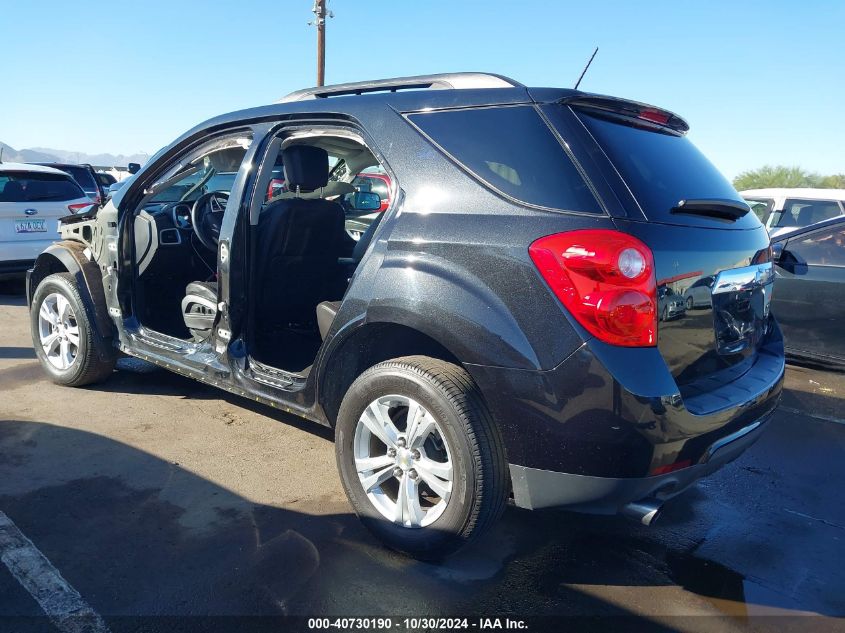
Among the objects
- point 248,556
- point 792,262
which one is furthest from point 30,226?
point 792,262

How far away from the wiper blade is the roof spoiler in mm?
461

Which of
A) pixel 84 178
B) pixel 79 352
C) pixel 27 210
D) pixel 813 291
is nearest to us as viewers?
pixel 79 352

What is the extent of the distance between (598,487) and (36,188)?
8.45 metres

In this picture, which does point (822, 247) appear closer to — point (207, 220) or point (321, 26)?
point (207, 220)

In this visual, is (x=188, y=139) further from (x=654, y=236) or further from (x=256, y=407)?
(x=654, y=236)

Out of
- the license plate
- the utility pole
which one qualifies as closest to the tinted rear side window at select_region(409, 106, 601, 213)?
the license plate

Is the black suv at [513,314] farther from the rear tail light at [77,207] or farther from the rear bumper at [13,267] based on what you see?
the rear tail light at [77,207]

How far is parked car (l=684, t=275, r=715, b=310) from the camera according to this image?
2.49 meters

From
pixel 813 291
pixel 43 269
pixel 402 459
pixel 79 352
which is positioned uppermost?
pixel 43 269

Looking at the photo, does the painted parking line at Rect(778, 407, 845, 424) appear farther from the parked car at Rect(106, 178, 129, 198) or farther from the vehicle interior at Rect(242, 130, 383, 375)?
the parked car at Rect(106, 178, 129, 198)

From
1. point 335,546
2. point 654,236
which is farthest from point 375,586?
point 654,236

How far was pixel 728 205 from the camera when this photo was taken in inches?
111

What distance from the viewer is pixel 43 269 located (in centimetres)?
505

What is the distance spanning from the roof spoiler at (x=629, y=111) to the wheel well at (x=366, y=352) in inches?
43.4
